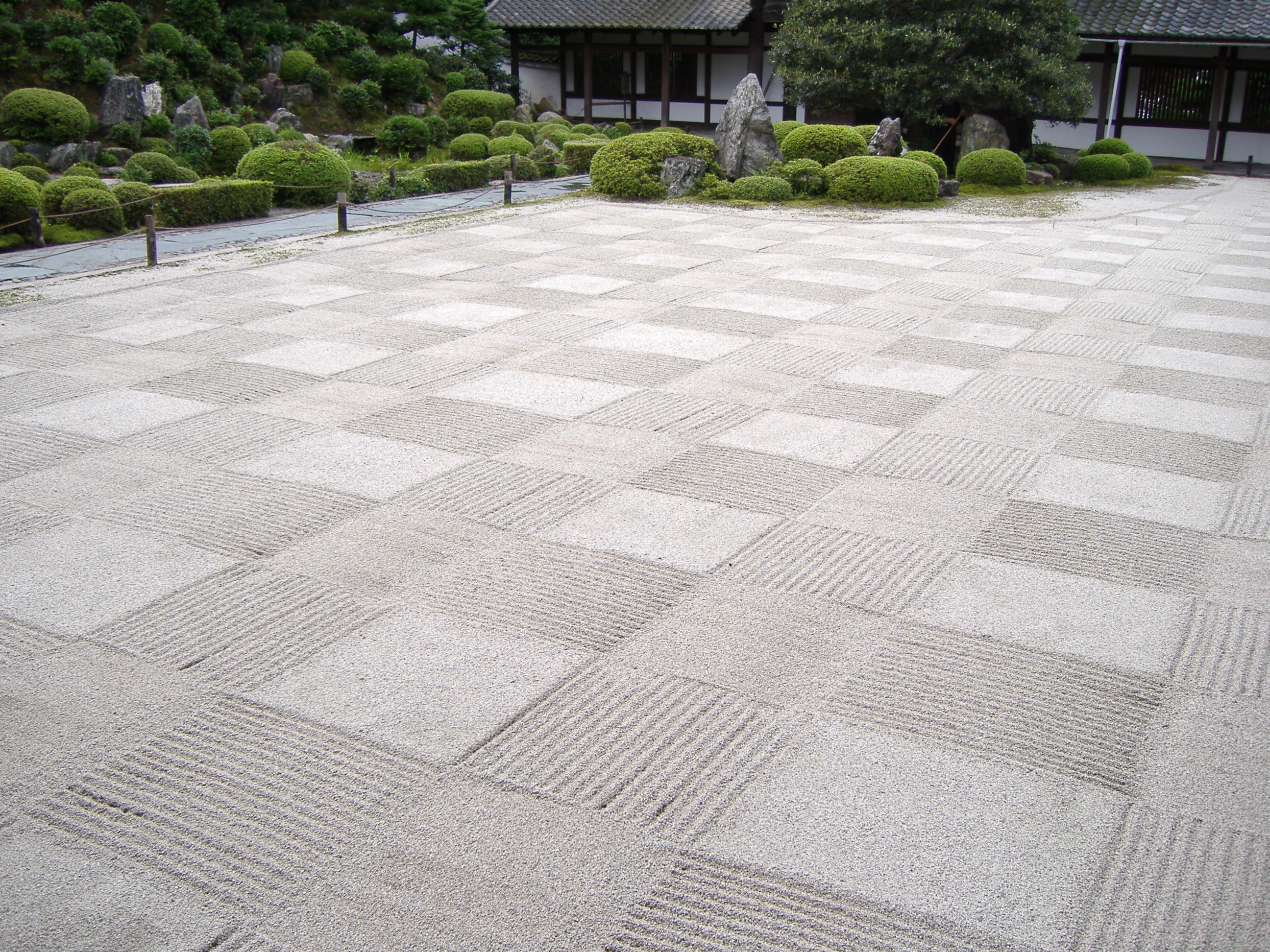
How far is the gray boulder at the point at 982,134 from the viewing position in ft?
70.1

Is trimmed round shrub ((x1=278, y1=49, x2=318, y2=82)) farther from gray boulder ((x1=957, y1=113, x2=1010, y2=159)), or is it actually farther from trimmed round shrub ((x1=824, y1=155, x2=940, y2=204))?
gray boulder ((x1=957, y1=113, x2=1010, y2=159))

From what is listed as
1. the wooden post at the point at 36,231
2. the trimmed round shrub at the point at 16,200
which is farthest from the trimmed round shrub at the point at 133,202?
the wooden post at the point at 36,231

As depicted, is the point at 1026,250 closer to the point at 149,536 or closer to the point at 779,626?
the point at 779,626

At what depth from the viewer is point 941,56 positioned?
20531 millimetres

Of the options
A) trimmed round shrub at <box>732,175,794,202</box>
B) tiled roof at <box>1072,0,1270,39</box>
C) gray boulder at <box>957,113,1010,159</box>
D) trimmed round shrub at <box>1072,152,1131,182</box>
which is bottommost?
trimmed round shrub at <box>732,175,794,202</box>

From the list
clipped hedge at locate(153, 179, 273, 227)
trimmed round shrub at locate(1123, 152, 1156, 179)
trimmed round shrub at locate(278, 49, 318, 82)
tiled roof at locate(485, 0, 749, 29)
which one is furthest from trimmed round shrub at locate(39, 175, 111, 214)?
trimmed round shrub at locate(1123, 152, 1156, 179)

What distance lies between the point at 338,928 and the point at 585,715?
47.2 inches

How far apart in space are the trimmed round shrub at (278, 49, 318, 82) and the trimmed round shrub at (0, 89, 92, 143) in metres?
8.88

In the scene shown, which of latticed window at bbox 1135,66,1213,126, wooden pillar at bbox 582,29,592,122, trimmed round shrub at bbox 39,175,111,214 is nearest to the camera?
trimmed round shrub at bbox 39,175,111,214

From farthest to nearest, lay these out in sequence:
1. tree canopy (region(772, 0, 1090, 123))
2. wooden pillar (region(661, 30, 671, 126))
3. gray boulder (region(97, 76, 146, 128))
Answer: wooden pillar (region(661, 30, 671, 126)), gray boulder (region(97, 76, 146, 128)), tree canopy (region(772, 0, 1090, 123))

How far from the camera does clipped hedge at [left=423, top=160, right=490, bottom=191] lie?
1867 centimetres

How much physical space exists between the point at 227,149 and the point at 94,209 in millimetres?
7745

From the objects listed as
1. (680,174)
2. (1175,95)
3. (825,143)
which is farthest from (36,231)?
(1175,95)

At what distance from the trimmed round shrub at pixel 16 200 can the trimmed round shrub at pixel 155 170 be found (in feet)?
13.5
